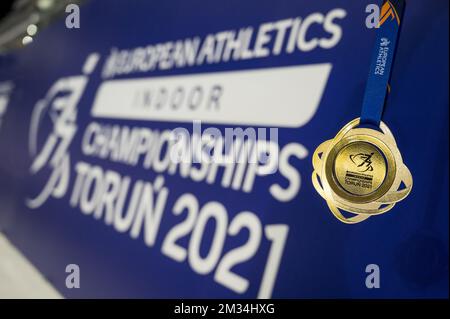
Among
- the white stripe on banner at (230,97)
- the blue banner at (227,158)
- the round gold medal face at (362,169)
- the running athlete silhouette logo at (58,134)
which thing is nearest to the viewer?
the round gold medal face at (362,169)

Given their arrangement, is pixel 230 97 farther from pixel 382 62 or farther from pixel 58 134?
pixel 58 134

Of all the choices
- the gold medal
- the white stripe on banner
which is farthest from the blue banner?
the gold medal

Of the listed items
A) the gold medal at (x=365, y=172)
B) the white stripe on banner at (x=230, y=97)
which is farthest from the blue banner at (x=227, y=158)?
the gold medal at (x=365, y=172)

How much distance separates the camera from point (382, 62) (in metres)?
0.80

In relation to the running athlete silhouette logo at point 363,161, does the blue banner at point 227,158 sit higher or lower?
higher

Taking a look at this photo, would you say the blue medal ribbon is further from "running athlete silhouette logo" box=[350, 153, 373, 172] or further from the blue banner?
the blue banner

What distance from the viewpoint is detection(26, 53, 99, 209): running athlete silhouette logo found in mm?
2553

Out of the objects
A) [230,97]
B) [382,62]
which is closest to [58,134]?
[230,97]

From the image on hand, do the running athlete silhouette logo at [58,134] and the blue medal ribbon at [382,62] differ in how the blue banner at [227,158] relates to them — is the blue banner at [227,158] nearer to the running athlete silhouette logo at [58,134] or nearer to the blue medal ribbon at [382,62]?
the running athlete silhouette logo at [58,134]

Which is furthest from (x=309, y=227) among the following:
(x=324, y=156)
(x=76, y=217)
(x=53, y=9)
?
(x=53, y=9)

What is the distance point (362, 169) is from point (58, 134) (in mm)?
2320

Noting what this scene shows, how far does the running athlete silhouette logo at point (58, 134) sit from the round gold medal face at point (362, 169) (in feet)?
6.55

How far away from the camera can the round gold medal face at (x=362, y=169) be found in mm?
755
